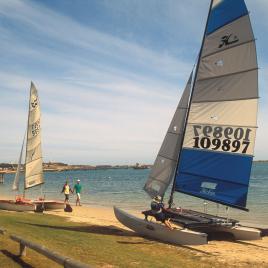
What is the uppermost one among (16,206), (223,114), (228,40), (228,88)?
(228,40)

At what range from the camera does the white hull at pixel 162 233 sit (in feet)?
49.0

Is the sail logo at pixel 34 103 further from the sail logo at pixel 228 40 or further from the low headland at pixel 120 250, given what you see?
the sail logo at pixel 228 40

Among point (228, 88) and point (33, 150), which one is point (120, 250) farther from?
point (33, 150)

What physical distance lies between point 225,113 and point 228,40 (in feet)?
10.3

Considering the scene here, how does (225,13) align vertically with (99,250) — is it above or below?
above

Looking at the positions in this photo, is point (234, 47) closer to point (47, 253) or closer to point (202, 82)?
point (202, 82)

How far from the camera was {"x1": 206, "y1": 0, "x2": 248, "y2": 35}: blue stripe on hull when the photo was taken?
16.5 meters

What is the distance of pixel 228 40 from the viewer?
16.8 meters

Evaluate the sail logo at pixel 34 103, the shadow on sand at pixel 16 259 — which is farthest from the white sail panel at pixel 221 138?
the sail logo at pixel 34 103

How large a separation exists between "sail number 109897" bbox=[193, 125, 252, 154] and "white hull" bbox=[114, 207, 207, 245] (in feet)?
12.6

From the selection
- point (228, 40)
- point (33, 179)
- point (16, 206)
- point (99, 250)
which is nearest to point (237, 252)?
point (99, 250)

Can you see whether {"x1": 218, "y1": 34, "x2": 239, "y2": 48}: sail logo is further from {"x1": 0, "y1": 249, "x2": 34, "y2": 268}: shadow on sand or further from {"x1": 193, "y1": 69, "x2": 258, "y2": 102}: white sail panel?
{"x1": 0, "y1": 249, "x2": 34, "y2": 268}: shadow on sand

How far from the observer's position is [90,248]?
13.2 meters

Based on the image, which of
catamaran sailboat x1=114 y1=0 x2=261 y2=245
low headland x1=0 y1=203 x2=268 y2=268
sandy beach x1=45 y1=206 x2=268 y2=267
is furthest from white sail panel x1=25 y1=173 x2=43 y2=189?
sandy beach x1=45 y1=206 x2=268 y2=267
